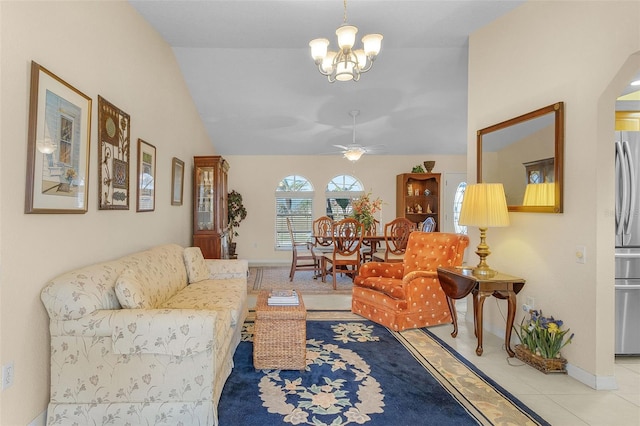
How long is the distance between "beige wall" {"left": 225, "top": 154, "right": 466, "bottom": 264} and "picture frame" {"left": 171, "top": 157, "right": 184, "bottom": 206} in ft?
10.5

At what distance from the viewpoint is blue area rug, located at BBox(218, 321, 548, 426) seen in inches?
77.8

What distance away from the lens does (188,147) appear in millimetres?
5082

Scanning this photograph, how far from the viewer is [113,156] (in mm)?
2771

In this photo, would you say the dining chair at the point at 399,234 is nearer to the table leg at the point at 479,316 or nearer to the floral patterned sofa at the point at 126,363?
the table leg at the point at 479,316

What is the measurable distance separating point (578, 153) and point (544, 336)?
4.75ft

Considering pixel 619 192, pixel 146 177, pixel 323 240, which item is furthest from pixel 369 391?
pixel 323 240

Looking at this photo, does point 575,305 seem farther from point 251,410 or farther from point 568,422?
point 251,410

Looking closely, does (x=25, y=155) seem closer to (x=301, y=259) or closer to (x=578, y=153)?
(x=578, y=153)

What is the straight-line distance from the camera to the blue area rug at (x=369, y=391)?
1977 mm

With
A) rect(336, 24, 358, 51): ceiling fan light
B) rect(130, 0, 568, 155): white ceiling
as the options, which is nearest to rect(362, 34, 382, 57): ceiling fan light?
rect(336, 24, 358, 51): ceiling fan light

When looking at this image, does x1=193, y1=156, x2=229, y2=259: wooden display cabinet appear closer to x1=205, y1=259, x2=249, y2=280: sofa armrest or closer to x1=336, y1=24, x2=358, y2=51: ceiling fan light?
x1=205, y1=259, x2=249, y2=280: sofa armrest

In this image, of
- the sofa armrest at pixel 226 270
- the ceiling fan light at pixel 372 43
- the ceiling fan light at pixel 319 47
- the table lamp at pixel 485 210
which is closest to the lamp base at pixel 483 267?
the table lamp at pixel 485 210

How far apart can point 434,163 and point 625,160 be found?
507cm

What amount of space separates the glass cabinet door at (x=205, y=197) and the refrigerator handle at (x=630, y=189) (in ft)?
16.0
